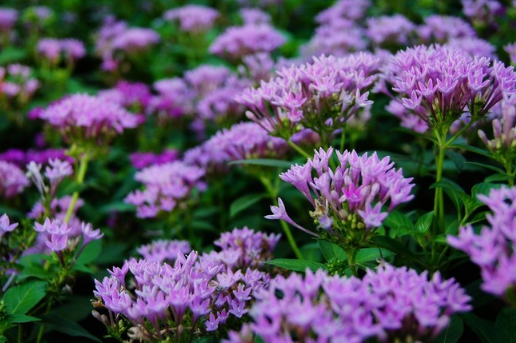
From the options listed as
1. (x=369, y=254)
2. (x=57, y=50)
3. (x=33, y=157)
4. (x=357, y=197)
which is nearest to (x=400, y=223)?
(x=369, y=254)

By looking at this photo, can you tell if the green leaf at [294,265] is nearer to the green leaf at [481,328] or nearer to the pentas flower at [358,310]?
the pentas flower at [358,310]

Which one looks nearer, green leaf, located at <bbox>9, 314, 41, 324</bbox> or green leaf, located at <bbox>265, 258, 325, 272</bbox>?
green leaf, located at <bbox>265, 258, 325, 272</bbox>

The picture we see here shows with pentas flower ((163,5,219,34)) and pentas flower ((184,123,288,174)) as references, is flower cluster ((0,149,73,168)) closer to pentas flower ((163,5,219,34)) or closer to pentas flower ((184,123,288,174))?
pentas flower ((184,123,288,174))

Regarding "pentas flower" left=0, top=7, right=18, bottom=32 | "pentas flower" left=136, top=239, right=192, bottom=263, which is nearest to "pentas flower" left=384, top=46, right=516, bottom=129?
"pentas flower" left=136, top=239, right=192, bottom=263

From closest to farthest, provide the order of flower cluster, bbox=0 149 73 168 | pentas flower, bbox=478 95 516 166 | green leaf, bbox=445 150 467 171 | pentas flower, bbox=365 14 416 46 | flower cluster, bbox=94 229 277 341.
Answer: flower cluster, bbox=94 229 277 341
pentas flower, bbox=478 95 516 166
green leaf, bbox=445 150 467 171
flower cluster, bbox=0 149 73 168
pentas flower, bbox=365 14 416 46

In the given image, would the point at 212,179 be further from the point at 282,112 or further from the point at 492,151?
the point at 492,151

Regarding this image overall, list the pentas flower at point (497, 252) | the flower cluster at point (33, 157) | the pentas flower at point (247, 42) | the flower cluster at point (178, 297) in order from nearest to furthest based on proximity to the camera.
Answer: the pentas flower at point (497, 252) → the flower cluster at point (178, 297) → the flower cluster at point (33, 157) → the pentas flower at point (247, 42)

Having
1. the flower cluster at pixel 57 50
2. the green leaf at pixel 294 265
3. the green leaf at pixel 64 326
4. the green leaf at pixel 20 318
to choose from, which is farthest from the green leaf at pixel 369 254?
the flower cluster at pixel 57 50
